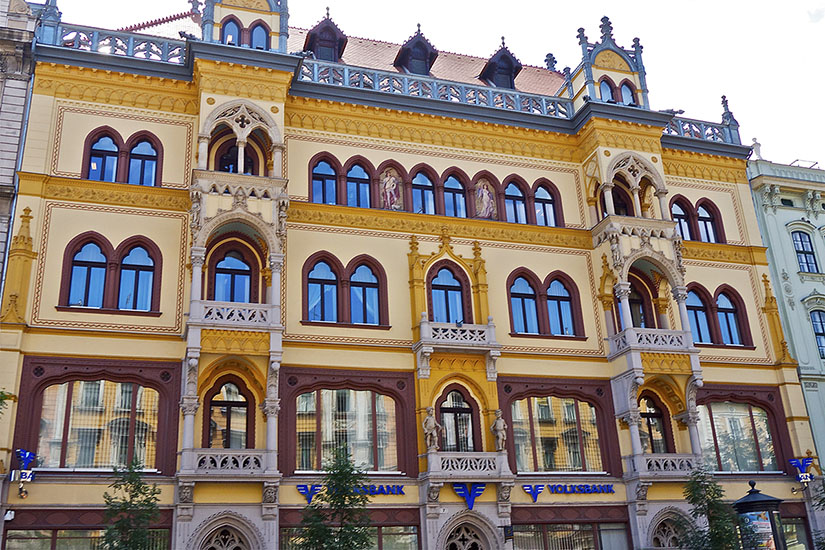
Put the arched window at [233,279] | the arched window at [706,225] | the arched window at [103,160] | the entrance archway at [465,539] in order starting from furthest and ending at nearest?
the arched window at [706,225], the arched window at [103,160], the arched window at [233,279], the entrance archway at [465,539]

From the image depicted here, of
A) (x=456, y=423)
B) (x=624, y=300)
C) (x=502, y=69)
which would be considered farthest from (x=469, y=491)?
(x=502, y=69)

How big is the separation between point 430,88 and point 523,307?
10086 millimetres

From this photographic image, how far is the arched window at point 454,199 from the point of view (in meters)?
33.9

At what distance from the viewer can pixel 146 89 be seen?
31188 mm

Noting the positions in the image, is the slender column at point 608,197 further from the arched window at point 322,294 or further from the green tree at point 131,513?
the green tree at point 131,513

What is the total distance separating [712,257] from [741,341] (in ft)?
12.6

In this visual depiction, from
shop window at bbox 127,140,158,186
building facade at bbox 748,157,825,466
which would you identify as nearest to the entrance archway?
building facade at bbox 748,157,825,466

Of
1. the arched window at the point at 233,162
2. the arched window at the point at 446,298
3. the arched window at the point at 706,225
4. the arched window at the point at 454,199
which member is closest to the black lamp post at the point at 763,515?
the arched window at the point at 446,298

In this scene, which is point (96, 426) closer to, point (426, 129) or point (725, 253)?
point (426, 129)

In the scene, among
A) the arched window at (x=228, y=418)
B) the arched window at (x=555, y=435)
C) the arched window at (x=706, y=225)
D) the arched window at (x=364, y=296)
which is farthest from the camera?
the arched window at (x=706, y=225)

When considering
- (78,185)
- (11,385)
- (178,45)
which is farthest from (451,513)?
(178,45)

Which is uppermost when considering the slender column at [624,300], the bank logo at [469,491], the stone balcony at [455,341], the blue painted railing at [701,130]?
the blue painted railing at [701,130]

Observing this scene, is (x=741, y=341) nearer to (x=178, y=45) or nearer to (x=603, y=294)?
(x=603, y=294)

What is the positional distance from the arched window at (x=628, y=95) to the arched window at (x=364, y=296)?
1454 cm
